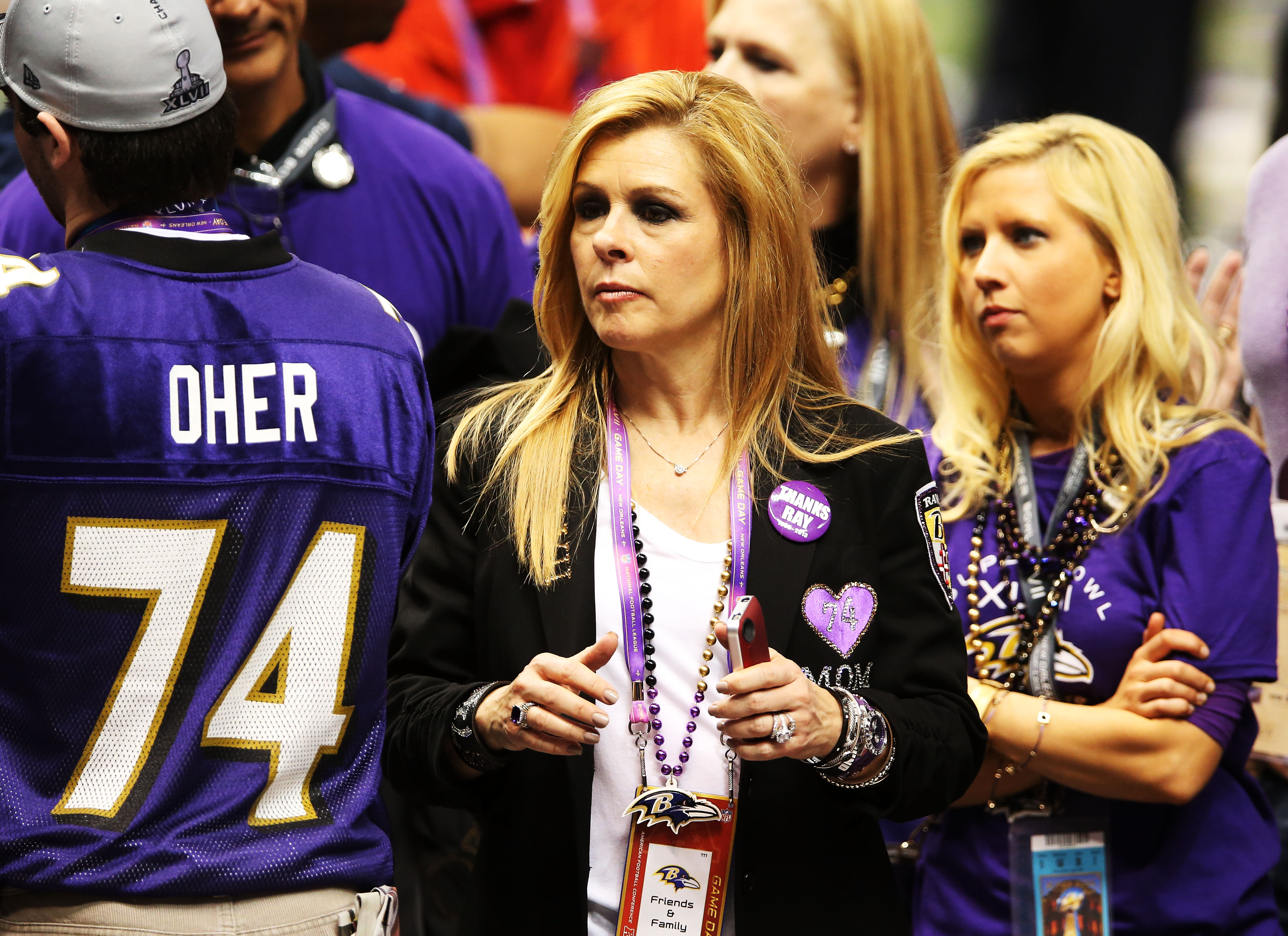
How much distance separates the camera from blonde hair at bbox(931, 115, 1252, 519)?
2752 millimetres

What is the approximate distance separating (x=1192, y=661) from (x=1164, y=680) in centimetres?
10

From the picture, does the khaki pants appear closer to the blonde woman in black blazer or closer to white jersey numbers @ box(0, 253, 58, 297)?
the blonde woman in black blazer

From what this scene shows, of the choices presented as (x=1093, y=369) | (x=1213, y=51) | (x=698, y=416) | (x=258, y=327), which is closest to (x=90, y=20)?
(x=258, y=327)

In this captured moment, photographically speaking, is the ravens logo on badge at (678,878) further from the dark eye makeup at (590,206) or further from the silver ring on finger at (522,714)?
the dark eye makeup at (590,206)

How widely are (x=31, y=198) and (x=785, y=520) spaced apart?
71.0 inches

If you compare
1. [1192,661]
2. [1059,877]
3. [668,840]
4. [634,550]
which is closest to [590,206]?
[634,550]

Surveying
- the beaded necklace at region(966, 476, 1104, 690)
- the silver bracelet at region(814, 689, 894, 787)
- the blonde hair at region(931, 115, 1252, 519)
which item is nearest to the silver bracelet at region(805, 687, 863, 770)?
the silver bracelet at region(814, 689, 894, 787)

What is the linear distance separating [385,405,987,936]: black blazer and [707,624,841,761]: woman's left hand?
18cm

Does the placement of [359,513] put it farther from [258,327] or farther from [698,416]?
[698,416]

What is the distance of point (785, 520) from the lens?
219cm

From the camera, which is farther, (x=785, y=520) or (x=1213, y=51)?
(x=1213, y=51)

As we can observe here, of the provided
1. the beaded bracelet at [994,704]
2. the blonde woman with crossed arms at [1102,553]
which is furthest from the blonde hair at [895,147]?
the beaded bracelet at [994,704]

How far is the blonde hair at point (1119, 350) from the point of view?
275 centimetres

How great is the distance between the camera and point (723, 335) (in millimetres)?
2316
